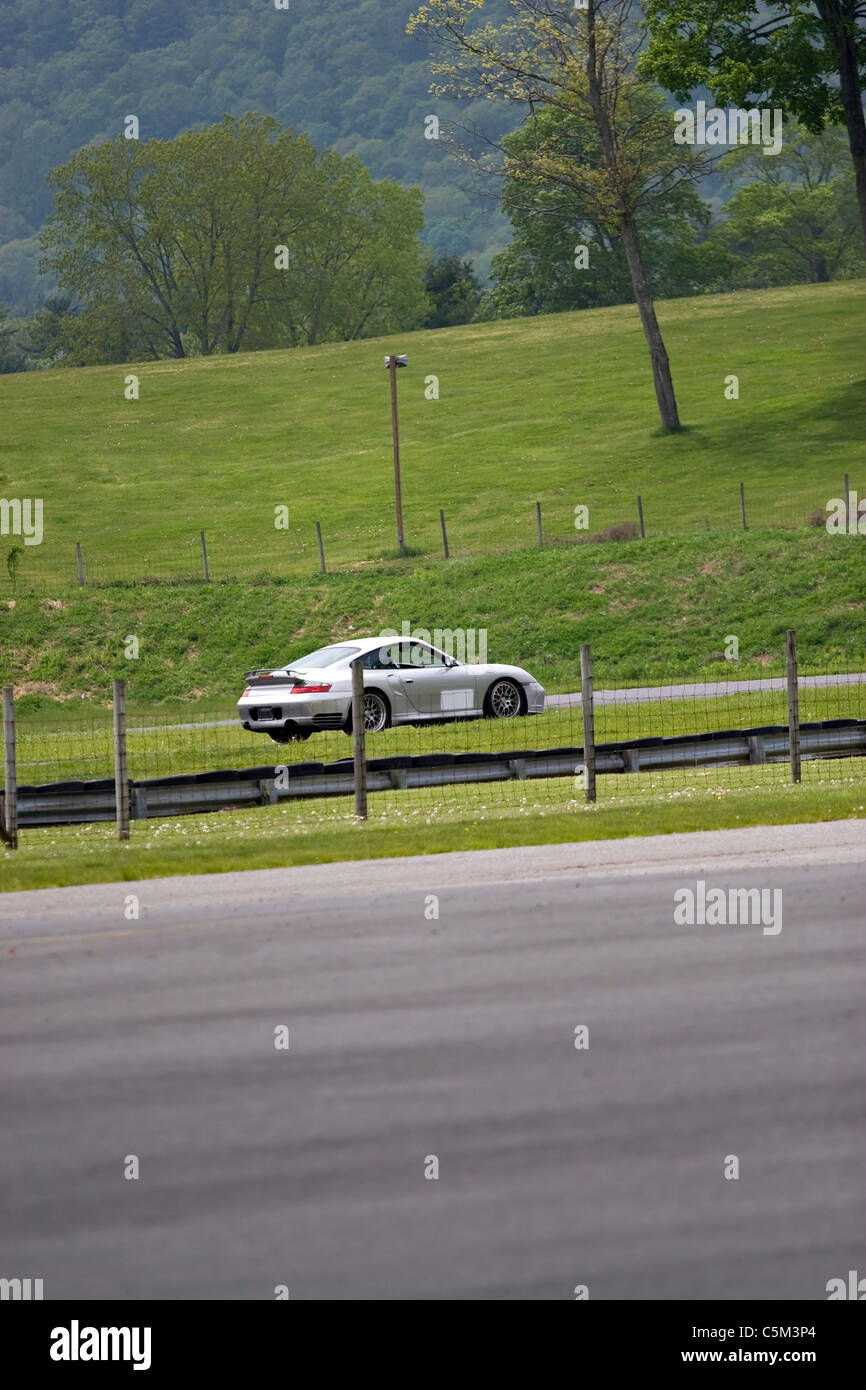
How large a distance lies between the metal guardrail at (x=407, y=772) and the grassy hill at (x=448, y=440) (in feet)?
79.1

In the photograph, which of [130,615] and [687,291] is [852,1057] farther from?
[687,291]

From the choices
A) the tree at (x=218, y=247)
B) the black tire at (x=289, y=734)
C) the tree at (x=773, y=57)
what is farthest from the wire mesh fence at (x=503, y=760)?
the tree at (x=218, y=247)

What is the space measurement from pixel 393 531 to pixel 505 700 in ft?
86.9

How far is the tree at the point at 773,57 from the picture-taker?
46.4 m

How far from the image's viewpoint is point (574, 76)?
5328 centimetres

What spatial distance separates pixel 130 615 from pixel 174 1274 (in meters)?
36.5

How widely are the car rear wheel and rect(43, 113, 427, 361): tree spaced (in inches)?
3572

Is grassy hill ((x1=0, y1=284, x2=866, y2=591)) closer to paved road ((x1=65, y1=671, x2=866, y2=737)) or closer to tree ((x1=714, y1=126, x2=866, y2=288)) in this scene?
paved road ((x1=65, y1=671, x2=866, y2=737))

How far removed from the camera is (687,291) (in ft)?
353

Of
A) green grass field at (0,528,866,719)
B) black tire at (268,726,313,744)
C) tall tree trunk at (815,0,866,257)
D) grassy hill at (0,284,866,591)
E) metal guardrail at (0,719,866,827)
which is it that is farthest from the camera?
grassy hill at (0,284,866,591)

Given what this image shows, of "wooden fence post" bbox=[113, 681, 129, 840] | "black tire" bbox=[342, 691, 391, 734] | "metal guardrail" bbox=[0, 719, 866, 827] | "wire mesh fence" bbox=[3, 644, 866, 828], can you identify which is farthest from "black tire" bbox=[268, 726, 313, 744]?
"wooden fence post" bbox=[113, 681, 129, 840]

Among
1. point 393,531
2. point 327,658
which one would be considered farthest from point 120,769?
point 393,531

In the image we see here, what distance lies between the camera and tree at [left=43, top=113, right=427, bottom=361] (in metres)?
112

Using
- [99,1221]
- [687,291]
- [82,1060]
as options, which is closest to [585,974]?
[82,1060]
